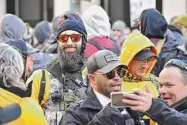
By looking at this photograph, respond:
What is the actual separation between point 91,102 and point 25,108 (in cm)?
75

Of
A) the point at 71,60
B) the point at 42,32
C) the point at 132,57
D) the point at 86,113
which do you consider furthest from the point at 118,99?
the point at 42,32

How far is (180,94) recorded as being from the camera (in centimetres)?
508

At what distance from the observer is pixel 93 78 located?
17.2 feet

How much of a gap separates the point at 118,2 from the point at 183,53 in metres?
14.7

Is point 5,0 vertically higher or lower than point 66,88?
lower

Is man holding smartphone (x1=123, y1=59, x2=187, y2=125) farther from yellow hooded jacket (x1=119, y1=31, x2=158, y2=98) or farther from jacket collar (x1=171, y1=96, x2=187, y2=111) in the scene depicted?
Answer: yellow hooded jacket (x1=119, y1=31, x2=158, y2=98)

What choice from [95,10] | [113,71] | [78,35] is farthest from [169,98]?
[95,10]

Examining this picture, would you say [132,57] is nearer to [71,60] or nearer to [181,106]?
[71,60]

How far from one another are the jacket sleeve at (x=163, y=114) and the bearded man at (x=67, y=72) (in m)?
1.58

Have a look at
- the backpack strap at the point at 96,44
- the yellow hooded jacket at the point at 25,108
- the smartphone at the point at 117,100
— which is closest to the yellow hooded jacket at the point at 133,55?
the backpack strap at the point at 96,44

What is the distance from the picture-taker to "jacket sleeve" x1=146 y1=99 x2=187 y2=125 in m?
4.19

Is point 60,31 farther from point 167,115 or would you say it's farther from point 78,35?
point 167,115

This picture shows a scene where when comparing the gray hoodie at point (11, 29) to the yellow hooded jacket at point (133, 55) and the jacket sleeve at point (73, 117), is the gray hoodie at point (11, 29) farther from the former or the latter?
the jacket sleeve at point (73, 117)

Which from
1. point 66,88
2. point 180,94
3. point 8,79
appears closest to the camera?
point 8,79
